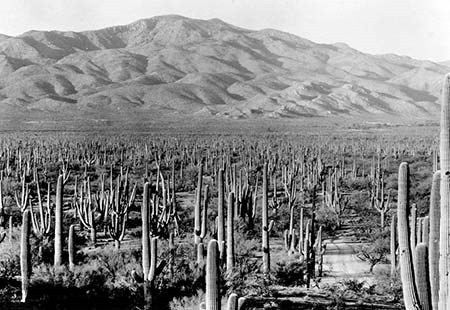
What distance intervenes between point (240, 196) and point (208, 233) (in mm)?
3816

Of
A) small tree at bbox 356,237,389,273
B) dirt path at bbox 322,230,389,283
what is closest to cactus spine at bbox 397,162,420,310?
dirt path at bbox 322,230,389,283

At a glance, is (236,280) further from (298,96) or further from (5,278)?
(298,96)

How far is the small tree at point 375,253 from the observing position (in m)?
21.3

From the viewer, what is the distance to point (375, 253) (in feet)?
72.2

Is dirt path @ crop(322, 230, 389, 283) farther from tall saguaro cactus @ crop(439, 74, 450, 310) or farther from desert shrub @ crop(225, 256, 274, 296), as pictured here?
tall saguaro cactus @ crop(439, 74, 450, 310)

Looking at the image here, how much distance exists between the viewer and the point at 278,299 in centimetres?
1488

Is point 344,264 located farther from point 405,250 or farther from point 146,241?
point 405,250

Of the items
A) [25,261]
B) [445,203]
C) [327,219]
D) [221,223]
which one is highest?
[445,203]

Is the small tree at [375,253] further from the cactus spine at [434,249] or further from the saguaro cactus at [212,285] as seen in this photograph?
the cactus spine at [434,249]

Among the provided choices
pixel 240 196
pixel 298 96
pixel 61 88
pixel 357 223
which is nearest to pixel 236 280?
pixel 240 196

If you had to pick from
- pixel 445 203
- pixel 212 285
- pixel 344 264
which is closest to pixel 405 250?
pixel 445 203

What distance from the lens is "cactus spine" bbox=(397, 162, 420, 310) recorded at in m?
8.46

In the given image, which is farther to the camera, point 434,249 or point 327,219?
point 327,219

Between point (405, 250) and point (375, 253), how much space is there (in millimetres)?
13680
